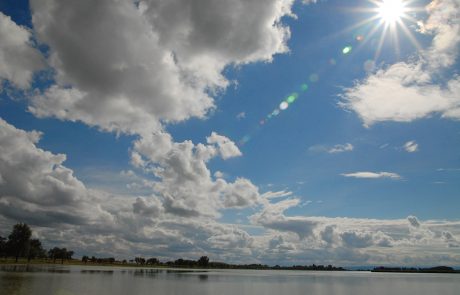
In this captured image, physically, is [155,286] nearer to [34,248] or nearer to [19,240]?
[19,240]

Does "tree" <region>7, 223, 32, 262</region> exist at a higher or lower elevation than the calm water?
higher

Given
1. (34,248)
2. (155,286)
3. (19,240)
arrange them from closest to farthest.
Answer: (155,286) → (19,240) → (34,248)

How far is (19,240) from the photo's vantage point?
160 meters

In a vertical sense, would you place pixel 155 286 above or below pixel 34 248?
below

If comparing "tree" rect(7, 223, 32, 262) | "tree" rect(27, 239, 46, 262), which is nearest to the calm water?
"tree" rect(7, 223, 32, 262)

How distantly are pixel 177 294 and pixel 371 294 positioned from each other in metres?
39.5

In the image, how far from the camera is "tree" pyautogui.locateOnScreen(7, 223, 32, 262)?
159625 mm

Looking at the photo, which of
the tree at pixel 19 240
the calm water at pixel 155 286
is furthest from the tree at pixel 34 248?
the calm water at pixel 155 286

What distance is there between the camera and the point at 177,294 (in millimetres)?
57219

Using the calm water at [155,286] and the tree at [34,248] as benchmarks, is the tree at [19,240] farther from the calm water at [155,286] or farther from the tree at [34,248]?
the calm water at [155,286]

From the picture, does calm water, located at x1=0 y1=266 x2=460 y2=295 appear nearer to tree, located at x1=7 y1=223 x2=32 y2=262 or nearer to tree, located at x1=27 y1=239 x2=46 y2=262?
tree, located at x1=7 y1=223 x2=32 y2=262

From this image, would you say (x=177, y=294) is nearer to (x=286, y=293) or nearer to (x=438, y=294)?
(x=286, y=293)

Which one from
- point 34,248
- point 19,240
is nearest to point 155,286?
point 19,240

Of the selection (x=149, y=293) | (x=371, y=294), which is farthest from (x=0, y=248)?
(x=371, y=294)
